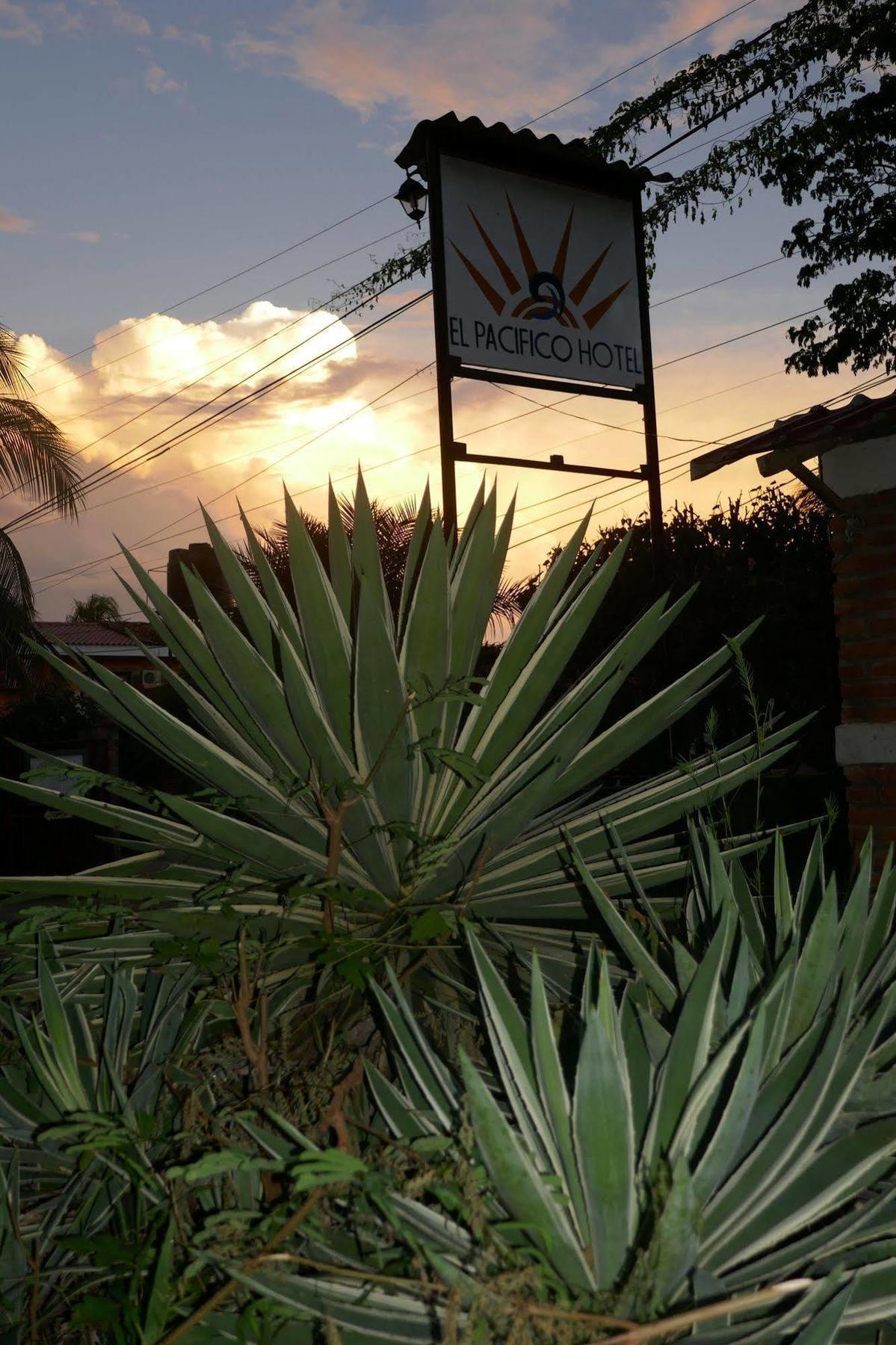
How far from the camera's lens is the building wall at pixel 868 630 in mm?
5738

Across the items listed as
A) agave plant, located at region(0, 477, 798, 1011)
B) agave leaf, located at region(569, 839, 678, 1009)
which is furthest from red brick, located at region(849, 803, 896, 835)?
agave leaf, located at region(569, 839, 678, 1009)

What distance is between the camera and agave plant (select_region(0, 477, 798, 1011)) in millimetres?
2492

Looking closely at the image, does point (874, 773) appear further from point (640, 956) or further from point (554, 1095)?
point (554, 1095)

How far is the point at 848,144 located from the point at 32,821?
57.9ft

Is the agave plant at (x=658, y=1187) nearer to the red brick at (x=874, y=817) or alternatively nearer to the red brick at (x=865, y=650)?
the red brick at (x=874, y=817)

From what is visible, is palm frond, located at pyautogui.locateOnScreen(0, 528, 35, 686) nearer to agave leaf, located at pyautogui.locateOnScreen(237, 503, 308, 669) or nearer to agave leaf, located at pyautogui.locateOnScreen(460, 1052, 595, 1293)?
agave leaf, located at pyautogui.locateOnScreen(237, 503, 308, 669)

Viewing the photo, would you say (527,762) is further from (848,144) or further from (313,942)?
(848,144)

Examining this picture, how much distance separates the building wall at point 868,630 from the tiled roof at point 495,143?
4237mm

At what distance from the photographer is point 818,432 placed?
18.5 ft

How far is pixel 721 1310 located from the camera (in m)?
1.14

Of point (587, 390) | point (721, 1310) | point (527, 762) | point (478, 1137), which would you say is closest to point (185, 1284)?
point (478, 1137)

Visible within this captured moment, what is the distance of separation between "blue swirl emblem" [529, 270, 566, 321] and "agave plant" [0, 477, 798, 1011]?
6.28 metres

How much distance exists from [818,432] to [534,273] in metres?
3.86

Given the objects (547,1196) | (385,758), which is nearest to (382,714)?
(385,758)
